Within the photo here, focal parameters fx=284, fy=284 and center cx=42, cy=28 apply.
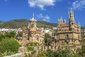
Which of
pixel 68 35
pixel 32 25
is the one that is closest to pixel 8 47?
pixel 68 35

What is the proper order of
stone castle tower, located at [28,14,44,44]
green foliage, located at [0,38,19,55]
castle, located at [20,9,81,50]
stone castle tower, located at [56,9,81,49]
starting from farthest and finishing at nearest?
stone castle tower, located at [28,14,44,44], stone castle tower, located at [56,9,81,49], castle, located at [20,9,81,50], green foliage, located at [0,38,19,55]

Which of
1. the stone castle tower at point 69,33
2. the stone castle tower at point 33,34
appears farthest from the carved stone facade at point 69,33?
the stone castle tower at point 33,34

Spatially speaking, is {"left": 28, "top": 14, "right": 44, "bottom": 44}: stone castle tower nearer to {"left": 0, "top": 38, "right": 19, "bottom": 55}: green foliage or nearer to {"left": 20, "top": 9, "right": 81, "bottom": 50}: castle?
{"left": 20, "top": 9, "right": 81, "bottom": 50}: castle

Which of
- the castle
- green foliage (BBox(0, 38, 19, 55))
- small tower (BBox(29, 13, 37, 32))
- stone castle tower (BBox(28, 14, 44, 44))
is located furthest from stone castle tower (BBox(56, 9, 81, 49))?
green foliage (BBox(0, 38, 19, 55))

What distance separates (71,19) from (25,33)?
1545 centimetres

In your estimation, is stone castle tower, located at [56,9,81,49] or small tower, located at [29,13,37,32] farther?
small tower, located at [29,13,37,32]

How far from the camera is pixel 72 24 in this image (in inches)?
2707

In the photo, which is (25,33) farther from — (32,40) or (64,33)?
(64,33)

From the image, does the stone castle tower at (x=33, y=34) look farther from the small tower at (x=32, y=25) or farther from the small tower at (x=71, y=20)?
the small tower at (x=71, y=20)

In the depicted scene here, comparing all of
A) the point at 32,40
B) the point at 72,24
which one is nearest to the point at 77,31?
the point at 72,24

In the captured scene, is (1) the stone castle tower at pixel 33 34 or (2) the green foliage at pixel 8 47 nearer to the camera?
(2) the green foliage at pixel 8 47

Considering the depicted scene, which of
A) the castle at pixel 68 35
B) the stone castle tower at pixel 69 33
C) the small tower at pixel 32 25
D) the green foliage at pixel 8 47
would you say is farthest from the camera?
the small tower at pixel 32 25

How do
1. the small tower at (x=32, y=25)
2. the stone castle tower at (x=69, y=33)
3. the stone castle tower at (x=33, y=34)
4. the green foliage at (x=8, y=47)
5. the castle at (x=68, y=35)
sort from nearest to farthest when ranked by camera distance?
the green foliage at (x=8, y=47)
the castle at (x=68, y=35)
the stone castle tower at (x=69, y=33)
the stone castle tower at (x=33, y=34)
the small tower at (x=32, y=25)

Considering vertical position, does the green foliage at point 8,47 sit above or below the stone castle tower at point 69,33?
Answer: below
